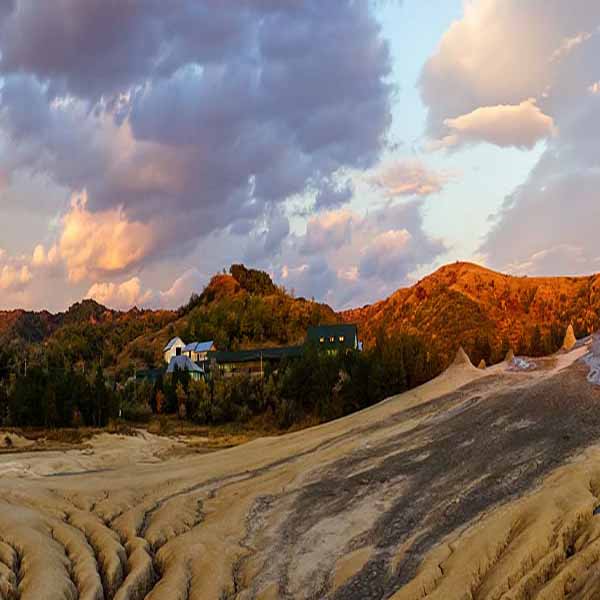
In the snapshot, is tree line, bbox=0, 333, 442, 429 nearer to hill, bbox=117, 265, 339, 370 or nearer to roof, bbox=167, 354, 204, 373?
roof, bbox=167, 354, 204, 373

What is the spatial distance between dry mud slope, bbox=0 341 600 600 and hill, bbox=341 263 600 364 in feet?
292

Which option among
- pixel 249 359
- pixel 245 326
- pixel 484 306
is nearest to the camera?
pixel 249 359

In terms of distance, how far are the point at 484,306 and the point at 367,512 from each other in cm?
11976

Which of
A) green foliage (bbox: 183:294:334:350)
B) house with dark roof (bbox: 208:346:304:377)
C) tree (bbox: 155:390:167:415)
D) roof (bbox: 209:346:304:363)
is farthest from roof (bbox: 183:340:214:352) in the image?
tree (bbox: 155:390:167:415)

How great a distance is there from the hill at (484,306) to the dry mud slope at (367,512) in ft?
292

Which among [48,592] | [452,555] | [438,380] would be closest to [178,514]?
[48,592]

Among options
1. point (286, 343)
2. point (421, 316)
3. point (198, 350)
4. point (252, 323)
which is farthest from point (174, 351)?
point (421, 316)

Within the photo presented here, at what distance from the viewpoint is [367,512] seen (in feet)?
57.7

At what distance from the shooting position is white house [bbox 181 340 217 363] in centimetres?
11412

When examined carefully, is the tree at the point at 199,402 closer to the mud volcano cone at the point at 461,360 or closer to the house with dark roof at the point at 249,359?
the house with dark roof at the point at 249,359

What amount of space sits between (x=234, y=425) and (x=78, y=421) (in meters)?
13.8

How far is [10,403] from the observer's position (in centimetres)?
5894

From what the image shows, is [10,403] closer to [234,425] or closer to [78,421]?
[78,421]

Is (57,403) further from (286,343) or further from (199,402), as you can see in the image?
(286,343)
